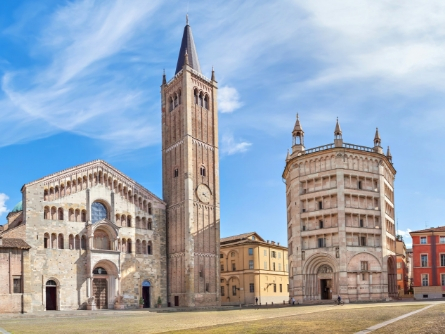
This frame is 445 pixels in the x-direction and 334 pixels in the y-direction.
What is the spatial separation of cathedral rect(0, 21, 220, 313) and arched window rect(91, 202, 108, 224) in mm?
122

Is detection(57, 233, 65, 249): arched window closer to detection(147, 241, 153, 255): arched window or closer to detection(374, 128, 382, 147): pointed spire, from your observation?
detection(147, 241, 153, 255): arched window

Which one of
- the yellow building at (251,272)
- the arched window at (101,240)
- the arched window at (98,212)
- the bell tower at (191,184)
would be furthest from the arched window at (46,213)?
the yellow building at (251,272)

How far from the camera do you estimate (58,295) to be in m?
55.1

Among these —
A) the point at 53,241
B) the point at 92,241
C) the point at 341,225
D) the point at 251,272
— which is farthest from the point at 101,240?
the point at 251,272

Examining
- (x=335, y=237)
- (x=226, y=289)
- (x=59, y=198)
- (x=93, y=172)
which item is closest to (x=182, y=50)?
(x=93, y=172)

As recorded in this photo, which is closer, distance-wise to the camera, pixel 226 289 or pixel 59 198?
pixel 59 198

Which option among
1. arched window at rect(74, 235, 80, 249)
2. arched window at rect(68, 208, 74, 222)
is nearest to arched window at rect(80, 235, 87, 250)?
arched window at rect(74, 235, 80, 249)

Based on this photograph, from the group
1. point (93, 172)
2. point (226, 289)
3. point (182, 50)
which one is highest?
point (182, 50)

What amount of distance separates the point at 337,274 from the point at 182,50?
3880cm

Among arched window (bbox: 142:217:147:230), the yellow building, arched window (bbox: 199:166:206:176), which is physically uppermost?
arched window (bbox: 199:166:206:176)

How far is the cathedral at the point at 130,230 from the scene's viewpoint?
5425cm

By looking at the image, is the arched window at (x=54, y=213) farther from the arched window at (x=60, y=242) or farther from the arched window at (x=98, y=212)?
the arched window at (x=98, y=212)

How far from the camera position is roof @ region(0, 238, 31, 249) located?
5019 centimetres

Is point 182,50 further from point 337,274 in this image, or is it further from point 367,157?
point 337,274
